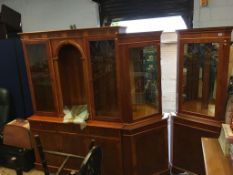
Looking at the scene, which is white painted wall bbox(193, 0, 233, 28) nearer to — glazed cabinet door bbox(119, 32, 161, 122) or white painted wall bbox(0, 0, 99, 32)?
glazed cabinet door bbox(119, 32, 161, 122)

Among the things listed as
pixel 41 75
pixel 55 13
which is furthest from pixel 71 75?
pixel 55 13

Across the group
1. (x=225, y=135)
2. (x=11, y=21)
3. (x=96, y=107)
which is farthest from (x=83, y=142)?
(x=11, y=21)

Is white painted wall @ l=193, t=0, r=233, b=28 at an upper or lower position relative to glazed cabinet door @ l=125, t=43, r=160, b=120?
upper

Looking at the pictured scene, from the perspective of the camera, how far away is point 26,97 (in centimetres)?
333

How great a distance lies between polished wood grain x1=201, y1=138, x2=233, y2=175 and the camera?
1432 mm

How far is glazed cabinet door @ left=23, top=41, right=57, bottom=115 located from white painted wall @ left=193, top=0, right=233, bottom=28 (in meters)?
1.72

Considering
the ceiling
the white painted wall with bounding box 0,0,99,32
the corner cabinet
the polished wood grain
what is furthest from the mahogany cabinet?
the white painted wall with bounding box 0,0,99,32

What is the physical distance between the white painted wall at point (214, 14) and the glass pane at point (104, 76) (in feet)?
3.52

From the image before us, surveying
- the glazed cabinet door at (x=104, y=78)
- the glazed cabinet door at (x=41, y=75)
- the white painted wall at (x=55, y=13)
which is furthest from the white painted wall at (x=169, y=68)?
the glazed cabinet door at (x=41, y=75)

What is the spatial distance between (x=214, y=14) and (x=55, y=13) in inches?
82.8

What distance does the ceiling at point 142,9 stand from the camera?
2559mm

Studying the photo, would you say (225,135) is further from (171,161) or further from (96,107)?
(96,107)

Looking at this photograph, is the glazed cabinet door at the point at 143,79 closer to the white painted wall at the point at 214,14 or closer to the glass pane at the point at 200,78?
the glass pane at the point at 200,78

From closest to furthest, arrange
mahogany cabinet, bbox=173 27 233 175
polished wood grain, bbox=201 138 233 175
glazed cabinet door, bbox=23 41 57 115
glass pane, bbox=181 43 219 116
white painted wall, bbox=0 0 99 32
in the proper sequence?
1. polished wood grain, bbox=201 138 233 175
2. mahogany cabinet, bbox=173 27 233 175
3. glass pane, bbox=181 43 219 116
4. glazed cabinet door, bbox=23 41 57 115
5. white painted wall, bbox=0 0 99 32
